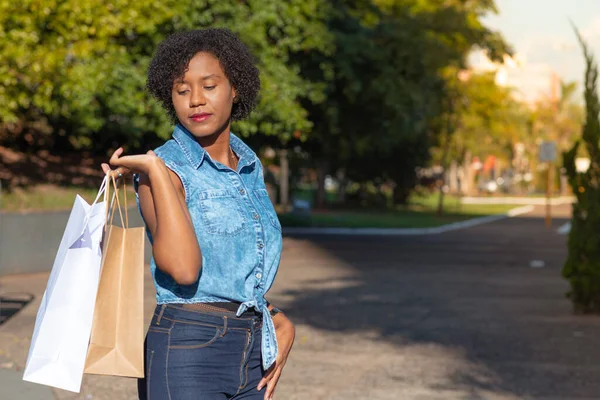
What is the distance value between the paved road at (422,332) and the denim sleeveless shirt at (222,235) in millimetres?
4799

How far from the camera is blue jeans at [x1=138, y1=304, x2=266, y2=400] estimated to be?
308 cm

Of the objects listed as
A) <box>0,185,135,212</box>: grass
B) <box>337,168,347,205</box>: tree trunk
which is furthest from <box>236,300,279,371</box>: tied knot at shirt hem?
<box>337,168,347,205</box>: tree trunk

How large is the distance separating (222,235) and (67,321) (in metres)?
0.46

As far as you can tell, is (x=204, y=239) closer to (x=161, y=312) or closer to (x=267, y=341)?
(x=161, y=312)

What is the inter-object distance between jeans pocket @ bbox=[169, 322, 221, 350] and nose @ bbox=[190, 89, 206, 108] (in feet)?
1.98

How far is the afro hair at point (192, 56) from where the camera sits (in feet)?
10.5

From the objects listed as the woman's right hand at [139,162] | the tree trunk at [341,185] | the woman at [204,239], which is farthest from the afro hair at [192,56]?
the tree trunk at [341,185]

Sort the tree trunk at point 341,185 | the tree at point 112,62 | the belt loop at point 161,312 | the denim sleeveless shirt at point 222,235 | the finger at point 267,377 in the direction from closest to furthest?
the denim sleeveless shirt at point 222,235
the belt loop at point 161,312
the finger at point 267,377
the tree at point 112,62
the tree trunk at point 341,185

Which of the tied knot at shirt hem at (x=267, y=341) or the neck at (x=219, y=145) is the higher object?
the neck at (x=219, y=145)

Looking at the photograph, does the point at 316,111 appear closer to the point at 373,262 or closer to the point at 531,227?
the point at 373,262

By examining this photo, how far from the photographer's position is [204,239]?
2.99 metres

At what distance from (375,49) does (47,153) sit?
7624 millimetres

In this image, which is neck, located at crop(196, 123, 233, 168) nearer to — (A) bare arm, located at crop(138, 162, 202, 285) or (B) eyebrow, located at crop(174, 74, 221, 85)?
(B) eyebrow, located at crop(174, 74, 221, 85)

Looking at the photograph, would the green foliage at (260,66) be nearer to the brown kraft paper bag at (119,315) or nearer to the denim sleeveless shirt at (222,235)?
the denim sleeveless shirt at (222,235)
